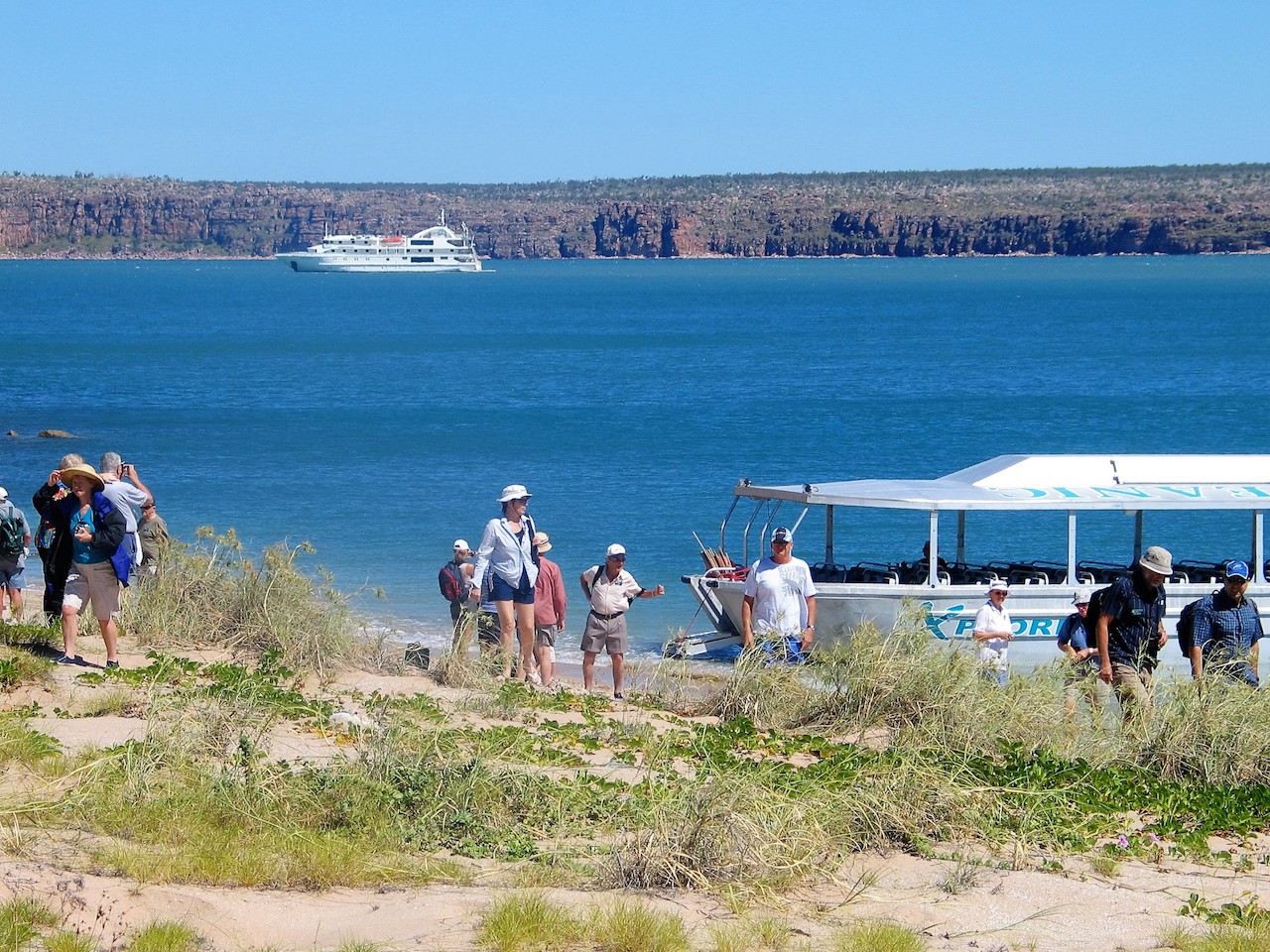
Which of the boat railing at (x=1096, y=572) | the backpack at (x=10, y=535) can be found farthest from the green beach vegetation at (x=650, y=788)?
the boat railing at (x=1096, y=572)

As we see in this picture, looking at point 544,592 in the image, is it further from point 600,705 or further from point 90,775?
point 90,775

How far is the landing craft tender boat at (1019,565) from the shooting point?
13.8 meters

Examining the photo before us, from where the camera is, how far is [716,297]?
132125 millimetres

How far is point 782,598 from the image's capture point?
35.9 feet

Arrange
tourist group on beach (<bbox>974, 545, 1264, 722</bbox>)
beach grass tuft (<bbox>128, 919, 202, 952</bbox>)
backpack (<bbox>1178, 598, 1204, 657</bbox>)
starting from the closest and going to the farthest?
beach grass tuft (<bbox>128, 919, 202, 952</bbox>)
tourist group on beach (<bbox>974, 545, 1264, 722</bbox>)
backpack (<bbox>1178, 598, 1204, 657</bbox>)

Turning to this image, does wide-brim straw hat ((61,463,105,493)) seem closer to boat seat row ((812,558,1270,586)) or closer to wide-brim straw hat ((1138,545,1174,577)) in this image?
wide-brim straw hat ((1138,545,1174,577))

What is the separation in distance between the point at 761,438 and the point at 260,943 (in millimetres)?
33106

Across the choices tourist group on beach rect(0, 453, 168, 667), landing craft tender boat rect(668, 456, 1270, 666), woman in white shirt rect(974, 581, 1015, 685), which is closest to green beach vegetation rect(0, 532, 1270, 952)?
tourist group on beach rect(0, 453, 168, 667)

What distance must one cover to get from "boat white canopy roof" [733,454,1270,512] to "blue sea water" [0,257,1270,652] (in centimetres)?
257

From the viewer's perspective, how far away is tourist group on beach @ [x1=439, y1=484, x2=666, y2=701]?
442 inches

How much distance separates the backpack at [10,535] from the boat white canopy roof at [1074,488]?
6.50m

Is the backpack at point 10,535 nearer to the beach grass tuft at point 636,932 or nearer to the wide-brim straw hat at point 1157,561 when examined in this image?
the beach grass tuft at point 636,932

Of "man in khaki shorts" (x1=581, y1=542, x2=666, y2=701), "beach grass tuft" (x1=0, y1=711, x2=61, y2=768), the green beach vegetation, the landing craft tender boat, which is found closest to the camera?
the green beach vegetation

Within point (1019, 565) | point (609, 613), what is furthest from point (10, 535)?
point (1019, 565)
